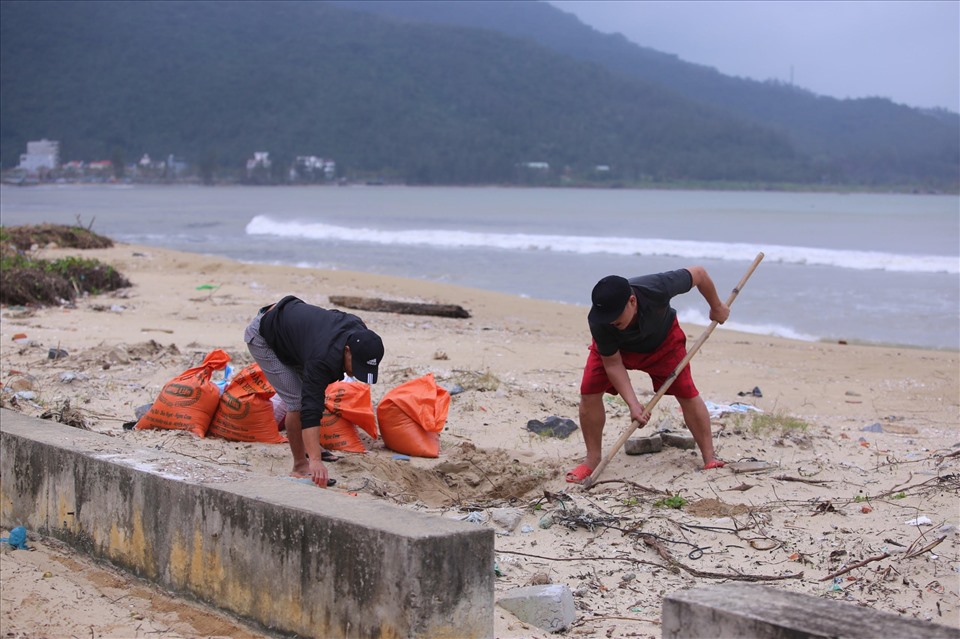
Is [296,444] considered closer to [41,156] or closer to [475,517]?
[475,517]

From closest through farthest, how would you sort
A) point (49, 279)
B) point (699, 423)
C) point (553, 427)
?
1. point (699, 423)
2. point (553, 427)
3. point (49, 279)

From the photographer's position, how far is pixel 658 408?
6973 mm

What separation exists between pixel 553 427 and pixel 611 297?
1762 mm

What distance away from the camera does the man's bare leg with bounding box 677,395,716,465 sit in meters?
5.34

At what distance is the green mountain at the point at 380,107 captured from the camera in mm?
97688

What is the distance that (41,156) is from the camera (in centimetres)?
7912

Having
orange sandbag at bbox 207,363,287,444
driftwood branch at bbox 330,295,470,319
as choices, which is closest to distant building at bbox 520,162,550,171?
driftwood branch at bbox 330,295,470,319

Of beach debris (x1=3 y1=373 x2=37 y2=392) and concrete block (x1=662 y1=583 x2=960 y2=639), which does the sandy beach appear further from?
concrete block (x1=662 y1=583 x2=960 y2=639)

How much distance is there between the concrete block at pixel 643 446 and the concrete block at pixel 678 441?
0.03m

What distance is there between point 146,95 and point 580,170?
4559 cm

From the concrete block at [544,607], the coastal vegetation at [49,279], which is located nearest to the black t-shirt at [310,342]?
the concrete block at [544,607]

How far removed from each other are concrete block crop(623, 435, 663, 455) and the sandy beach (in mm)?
48

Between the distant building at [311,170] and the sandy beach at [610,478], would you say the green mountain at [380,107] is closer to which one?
the distant building at [311,170]

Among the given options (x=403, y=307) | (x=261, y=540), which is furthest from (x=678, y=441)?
(x=403, y=307)
